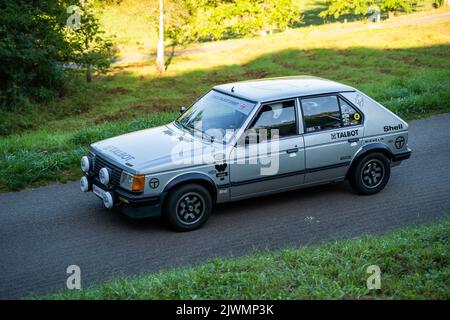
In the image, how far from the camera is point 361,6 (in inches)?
1580

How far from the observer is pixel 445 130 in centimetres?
1304

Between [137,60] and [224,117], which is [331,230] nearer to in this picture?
[224,117]

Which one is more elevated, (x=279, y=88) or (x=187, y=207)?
(x=279, y=88)

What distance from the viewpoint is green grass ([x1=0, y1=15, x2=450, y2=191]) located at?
11953 mm

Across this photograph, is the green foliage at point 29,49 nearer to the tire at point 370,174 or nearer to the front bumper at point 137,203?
the front bumper at point 137,203

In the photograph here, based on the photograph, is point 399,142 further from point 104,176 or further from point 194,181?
point 104,176

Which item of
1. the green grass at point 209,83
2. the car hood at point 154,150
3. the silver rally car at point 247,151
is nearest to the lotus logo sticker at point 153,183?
the silver rally car at point 247,151

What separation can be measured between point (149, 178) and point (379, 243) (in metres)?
2.94

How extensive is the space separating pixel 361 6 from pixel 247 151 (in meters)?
33.8

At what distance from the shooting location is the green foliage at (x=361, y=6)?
3991 cm

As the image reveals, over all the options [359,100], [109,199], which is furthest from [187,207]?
[359,100]

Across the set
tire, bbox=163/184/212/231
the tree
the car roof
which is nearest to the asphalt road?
tire, bbox=163/184/212/231

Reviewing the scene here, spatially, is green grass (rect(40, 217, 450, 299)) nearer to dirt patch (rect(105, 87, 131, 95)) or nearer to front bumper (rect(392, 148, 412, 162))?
front bumper (rect(392, 148, 412, 162))
